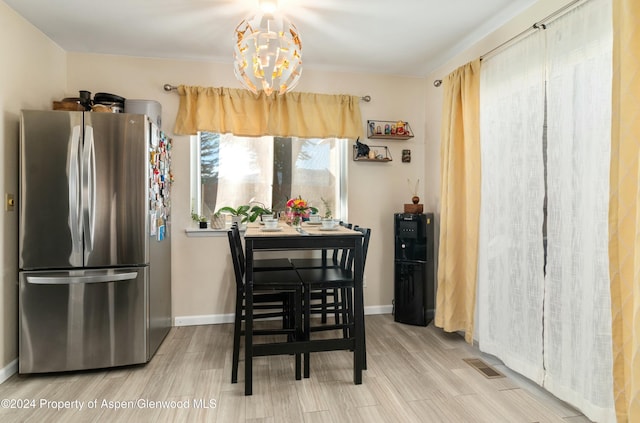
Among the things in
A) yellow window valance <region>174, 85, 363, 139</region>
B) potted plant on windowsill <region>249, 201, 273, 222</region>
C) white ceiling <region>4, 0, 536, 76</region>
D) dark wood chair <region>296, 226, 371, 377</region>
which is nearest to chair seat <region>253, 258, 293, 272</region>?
dark wood chair <region>296, 226, 371, 377</region>

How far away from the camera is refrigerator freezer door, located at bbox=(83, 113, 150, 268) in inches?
90.9

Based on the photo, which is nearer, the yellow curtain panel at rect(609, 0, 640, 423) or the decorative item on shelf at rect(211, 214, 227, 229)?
the yellow curtain panel at rect(609, 0, 640, 423)

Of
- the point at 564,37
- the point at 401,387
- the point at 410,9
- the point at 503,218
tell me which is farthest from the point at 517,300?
the point at 410,9

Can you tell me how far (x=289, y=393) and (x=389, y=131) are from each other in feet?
8.34

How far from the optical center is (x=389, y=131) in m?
Answer: 3.50

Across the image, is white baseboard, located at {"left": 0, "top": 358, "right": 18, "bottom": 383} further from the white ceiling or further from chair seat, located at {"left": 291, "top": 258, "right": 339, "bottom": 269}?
the white ceiling

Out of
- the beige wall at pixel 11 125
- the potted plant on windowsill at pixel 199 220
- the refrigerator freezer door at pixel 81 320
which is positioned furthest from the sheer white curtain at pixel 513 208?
the beige wall at pixel 11 125

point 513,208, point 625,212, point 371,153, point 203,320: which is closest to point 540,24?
point 513,208

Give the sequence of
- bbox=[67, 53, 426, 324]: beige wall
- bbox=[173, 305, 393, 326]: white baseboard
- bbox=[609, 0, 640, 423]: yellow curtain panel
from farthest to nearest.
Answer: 1. bbox=[173, 305, 393, 326]: white baseboard
2. bbox=[67, 53, 426, 324]: beige wall
3. bbox=[609, 0, 640, 423]: yellow curtain panel

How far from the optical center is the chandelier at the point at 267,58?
1.91 meters

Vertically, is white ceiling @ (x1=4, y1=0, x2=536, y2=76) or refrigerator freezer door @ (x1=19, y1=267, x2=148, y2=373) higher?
white ceiling @ (x1=4, y1=0, x2=536, y2=76)

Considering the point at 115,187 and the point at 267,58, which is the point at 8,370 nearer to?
the point at 115,187

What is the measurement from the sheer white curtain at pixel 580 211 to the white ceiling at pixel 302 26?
693 mm

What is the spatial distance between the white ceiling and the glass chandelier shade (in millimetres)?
527
